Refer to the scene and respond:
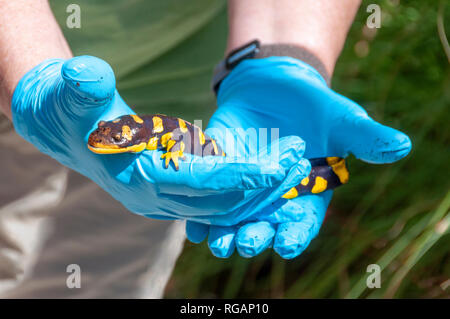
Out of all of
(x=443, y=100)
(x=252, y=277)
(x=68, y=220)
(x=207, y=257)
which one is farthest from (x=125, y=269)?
(x=443, y=100)

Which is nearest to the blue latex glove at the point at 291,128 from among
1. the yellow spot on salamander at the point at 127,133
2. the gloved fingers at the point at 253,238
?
the gloved fingers at the point at 253,238

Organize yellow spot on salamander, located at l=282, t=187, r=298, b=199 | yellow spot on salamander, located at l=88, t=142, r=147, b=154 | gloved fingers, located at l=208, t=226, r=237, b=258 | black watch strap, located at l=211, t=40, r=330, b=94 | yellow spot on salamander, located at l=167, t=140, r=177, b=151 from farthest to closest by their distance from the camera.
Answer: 1. black watch strap, located at l=211, t=40, r=330, b=94
2. yellow spot on salamander, located at l=282, t=187, r=298, b=199
3. gloved fingers, located at l=208, t=226, r=237, b=258
4. yellow spot on salamander, located at l=167, t=140, r=177, b=151
5. yellow spot on salamander, located at l=88, t=142, r=147, b=154

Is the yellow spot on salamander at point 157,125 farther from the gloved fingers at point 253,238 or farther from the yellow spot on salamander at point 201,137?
the gloved fingers at point 253,238

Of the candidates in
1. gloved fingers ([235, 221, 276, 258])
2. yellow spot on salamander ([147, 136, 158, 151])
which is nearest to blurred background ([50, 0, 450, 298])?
gloved fingers ([235, 221, 276, 258])

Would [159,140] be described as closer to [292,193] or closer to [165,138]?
[165,138]

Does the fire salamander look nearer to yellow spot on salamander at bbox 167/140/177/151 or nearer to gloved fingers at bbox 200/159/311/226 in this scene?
yellow spot on salamander at bbox 167/140/177/151

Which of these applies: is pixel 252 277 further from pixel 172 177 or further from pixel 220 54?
pixel 172 177
